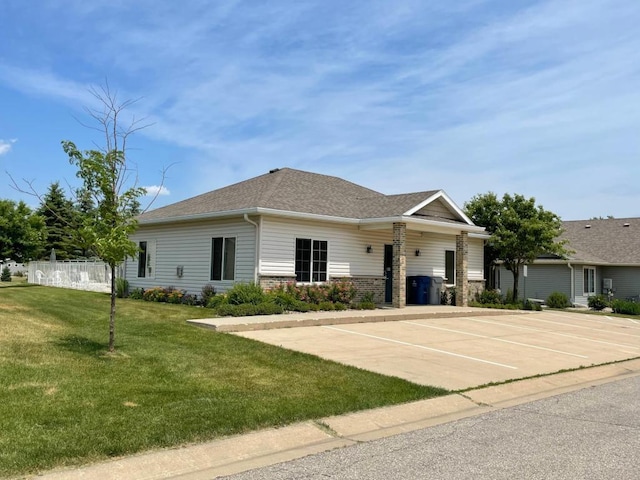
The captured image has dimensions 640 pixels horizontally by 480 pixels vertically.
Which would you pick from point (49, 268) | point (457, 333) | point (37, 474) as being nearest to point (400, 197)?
point (457, 333)

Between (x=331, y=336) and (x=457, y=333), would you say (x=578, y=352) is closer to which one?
(x=457, y=333)

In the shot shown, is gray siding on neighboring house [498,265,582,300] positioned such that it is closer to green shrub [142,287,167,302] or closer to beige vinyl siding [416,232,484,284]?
beige vinyl siding [416,232,484,284]

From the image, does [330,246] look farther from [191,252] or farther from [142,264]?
[142,264]

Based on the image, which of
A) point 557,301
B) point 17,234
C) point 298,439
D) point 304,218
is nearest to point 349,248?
point 304,218

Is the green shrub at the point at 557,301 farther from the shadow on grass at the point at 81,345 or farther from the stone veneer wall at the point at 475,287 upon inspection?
the shadow on grass at the point at 81,345

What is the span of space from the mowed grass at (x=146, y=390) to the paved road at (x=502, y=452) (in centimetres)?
104

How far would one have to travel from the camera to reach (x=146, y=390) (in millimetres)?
6777

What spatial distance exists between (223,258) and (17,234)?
18.5m

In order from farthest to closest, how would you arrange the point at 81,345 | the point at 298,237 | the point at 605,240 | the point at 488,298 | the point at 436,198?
the point at 605,240 → the point at 488,298 → the point at 436,198 → the point at 298,237 → the point at 81,345

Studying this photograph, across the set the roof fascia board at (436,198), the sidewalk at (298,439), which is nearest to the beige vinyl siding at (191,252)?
the roof fascia board at (436,198)

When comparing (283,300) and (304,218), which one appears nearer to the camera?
(283,300)

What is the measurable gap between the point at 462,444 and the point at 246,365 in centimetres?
410

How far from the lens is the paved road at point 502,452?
15.4 feet

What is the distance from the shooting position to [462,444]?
219 inches
